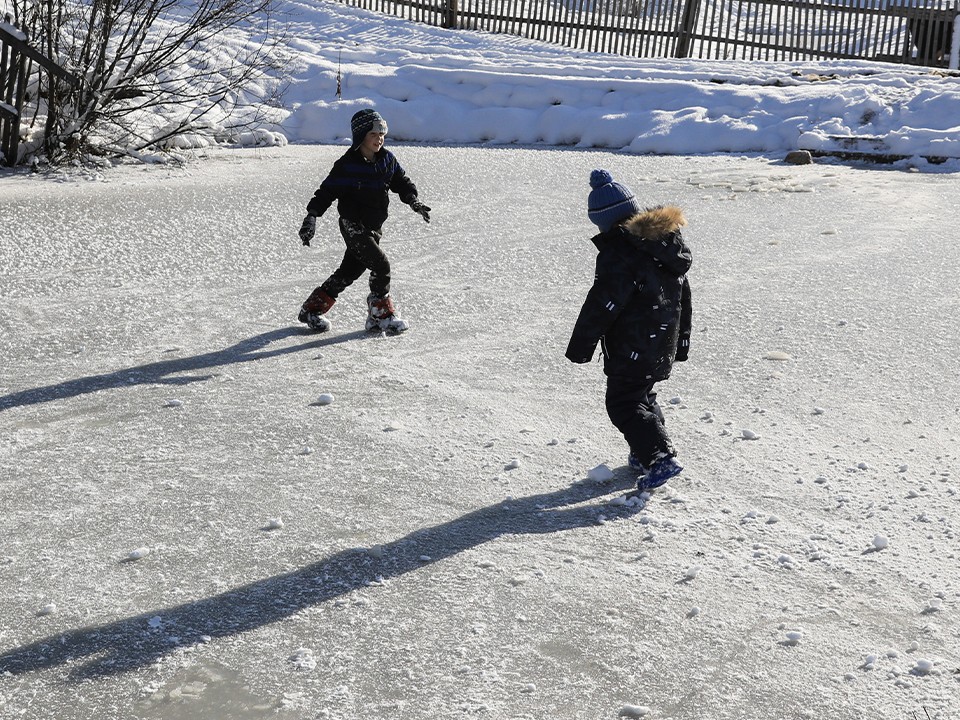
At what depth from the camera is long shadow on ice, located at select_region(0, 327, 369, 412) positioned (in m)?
5.71

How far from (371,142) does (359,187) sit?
275mm

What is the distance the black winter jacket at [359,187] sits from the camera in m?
6.58

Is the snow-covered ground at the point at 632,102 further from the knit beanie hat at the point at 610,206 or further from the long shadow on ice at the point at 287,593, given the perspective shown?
the long shadow on ice at the point at 287,593

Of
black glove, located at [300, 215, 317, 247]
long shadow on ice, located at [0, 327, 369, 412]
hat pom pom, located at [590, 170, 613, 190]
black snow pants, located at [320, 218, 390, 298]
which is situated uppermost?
A: hat pom pom, located at [590, 170, 613, 190]

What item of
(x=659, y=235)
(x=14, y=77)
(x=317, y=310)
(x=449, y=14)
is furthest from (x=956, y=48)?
(x=659, y=235)

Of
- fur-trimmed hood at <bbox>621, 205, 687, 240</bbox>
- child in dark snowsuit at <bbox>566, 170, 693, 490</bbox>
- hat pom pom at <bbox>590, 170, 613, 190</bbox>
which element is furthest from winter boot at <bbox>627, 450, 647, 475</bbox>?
hat pom pom at <bbox>590, 170, 613, 190</bbox>

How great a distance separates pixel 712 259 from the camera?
28.0 ft

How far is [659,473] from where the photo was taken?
4.71 metres

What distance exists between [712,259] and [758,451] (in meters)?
3.60

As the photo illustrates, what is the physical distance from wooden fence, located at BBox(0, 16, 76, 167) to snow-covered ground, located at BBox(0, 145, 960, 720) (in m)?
2.87

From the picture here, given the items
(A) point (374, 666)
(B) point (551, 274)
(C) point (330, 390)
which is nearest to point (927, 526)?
(A) point (374, 666)

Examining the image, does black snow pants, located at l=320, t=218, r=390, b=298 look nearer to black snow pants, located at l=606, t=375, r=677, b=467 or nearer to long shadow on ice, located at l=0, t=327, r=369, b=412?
long shadow on ice, located at l=0, t=327, r=369, b=412

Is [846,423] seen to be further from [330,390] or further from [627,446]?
[330,390]

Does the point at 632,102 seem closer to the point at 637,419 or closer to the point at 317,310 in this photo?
the point at 317,310
